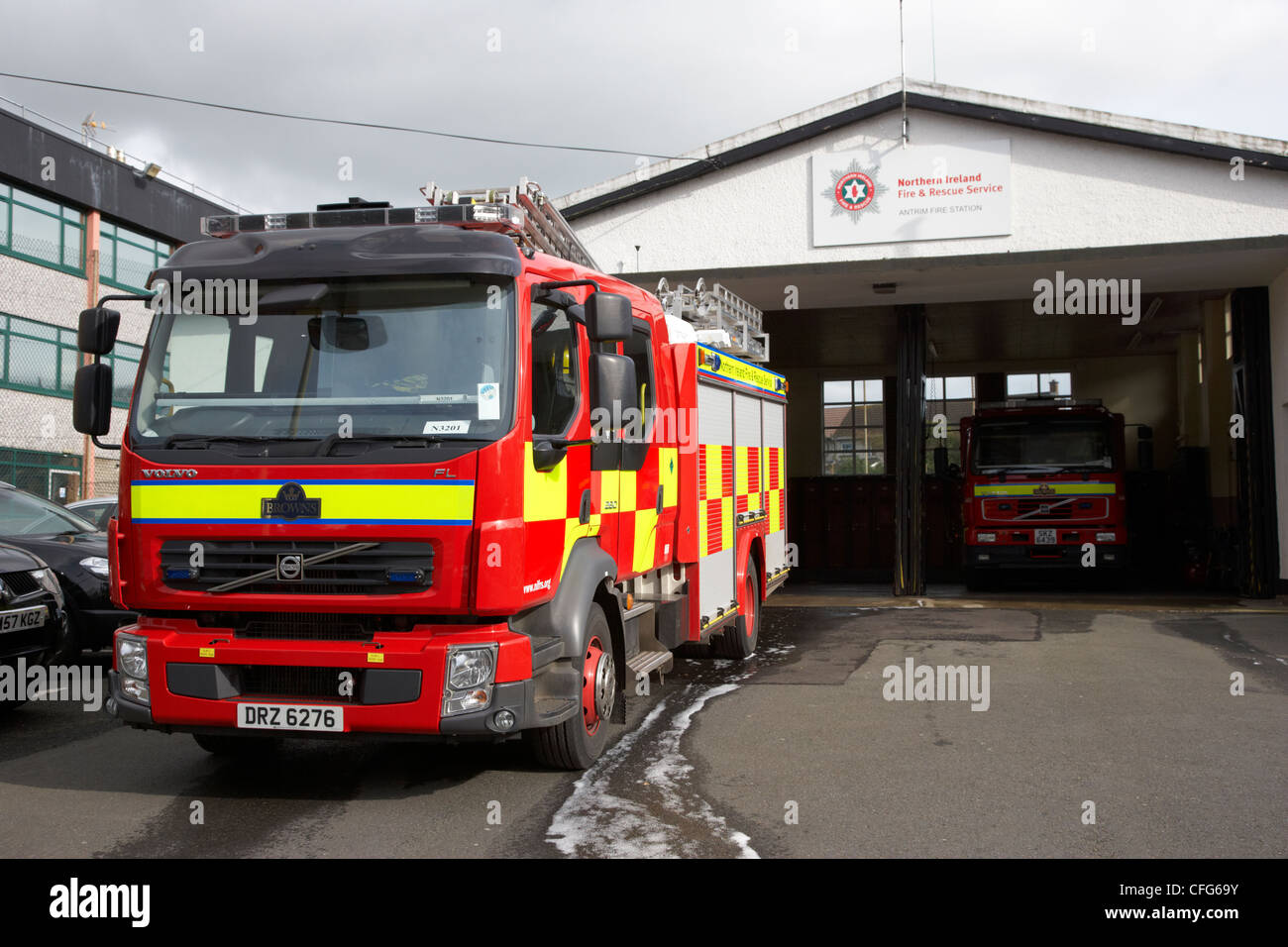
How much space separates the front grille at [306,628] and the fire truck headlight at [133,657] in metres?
0.46

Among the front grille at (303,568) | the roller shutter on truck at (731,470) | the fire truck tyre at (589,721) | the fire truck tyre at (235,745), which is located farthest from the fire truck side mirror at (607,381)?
the fire truck tyre at (235,745)

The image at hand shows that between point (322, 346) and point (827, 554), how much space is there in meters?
17.2

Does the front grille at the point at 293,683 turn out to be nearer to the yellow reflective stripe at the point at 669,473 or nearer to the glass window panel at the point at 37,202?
the yellow reflective stripe at the point at 669,473

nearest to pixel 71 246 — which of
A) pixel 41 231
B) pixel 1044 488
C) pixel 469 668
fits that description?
pixel 41 231

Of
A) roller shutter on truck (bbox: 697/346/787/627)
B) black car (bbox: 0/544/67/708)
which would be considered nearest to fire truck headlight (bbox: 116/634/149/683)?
black car (bbox: 0/544/67/708)

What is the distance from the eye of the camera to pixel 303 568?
5.09 metres

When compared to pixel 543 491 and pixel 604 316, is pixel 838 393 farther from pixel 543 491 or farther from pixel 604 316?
pixel 543 491

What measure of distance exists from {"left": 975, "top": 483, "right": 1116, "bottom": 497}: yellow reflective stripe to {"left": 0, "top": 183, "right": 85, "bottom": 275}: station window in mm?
21401

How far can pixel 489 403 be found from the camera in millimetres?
5184

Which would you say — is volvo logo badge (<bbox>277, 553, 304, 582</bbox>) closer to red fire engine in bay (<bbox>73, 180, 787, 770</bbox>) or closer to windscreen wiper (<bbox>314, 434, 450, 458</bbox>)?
red fire engine in bay (<bbox>73, 180, 787, 770</bbox>)

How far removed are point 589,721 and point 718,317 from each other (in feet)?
14.1

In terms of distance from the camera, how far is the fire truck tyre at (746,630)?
9727mm

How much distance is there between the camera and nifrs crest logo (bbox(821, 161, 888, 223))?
14.4 m
